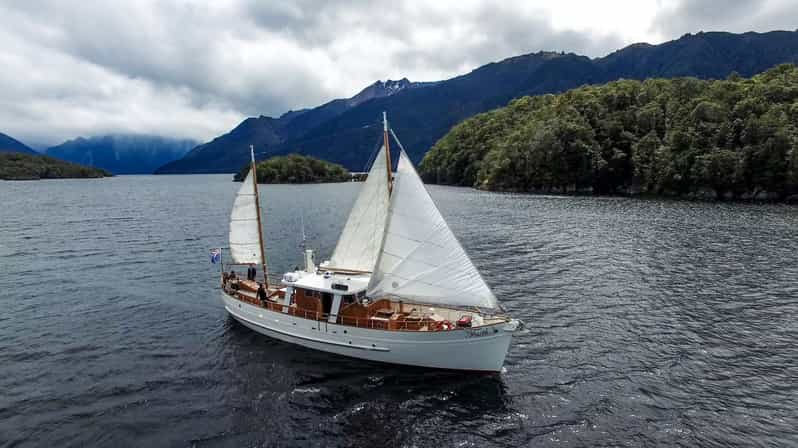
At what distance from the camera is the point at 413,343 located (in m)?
24.3

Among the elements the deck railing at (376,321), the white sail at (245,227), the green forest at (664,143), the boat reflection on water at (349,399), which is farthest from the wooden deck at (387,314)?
the green forest at (664,143)

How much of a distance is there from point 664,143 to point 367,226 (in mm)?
124957

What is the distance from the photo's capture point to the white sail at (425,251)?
78.6 feet

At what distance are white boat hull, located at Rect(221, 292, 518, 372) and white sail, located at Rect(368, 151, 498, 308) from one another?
186 centimetres

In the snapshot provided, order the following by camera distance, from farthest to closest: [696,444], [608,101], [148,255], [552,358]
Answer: [608,101]
[148,255]
[552,358]
[696,444]

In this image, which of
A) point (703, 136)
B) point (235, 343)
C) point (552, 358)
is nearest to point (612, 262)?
point (552, 358)

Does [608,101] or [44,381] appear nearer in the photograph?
[44,381]

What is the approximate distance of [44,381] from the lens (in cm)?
2409

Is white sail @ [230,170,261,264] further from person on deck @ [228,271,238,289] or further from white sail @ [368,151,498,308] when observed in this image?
white sail @ [368,151,498,308]

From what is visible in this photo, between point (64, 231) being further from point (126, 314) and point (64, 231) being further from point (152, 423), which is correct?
point (152, 423)

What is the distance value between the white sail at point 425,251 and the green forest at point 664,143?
106603 mm

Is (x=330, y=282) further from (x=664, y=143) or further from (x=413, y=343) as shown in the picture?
(x=664, y=143)

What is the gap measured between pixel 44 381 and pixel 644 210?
309 feet

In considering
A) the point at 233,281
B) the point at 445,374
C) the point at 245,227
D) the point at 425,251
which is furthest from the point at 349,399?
the point at 245,227
